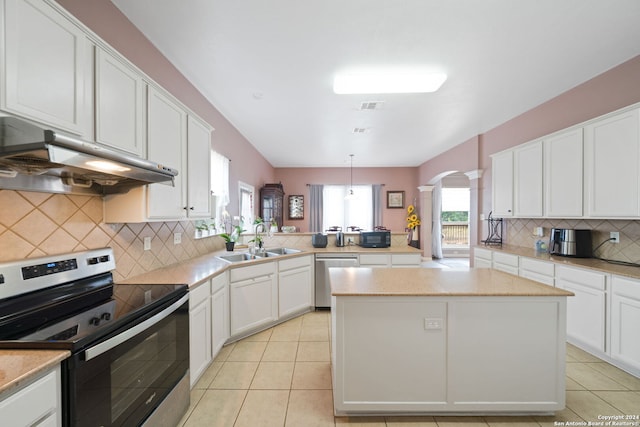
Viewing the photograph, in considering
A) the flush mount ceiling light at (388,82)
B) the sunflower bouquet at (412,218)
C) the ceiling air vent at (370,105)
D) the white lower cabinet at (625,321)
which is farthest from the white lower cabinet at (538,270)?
the sunflower bouquet at (412,218)

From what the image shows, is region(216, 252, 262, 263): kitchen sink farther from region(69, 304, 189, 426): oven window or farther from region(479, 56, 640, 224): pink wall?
region(479, 56, 640, 224): pink wall

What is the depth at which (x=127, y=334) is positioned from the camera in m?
1.15

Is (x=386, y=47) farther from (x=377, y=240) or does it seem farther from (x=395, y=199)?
(x=395, y=199)

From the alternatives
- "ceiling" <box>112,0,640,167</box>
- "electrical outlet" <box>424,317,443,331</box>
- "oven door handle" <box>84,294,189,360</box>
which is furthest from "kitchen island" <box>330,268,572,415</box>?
"ceiling" <box>112,0,640,167</box>

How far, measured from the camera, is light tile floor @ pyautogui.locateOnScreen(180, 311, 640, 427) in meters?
1.65

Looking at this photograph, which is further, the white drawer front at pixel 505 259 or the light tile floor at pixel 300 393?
the white drawer front at pixel 505 259

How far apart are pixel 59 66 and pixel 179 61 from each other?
1468 millimetres

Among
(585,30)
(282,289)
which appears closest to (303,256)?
(282,289)

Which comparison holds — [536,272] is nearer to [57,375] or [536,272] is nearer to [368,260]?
[368,260]

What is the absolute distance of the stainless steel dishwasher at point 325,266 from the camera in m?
3.47

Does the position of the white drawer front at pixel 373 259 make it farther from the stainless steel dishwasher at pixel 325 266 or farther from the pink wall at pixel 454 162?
the pink wall at pixel 454 162

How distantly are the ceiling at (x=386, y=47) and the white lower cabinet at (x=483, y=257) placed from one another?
200 centimetres

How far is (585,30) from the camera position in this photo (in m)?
A: 2.00

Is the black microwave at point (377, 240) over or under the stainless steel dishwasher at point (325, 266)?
over
